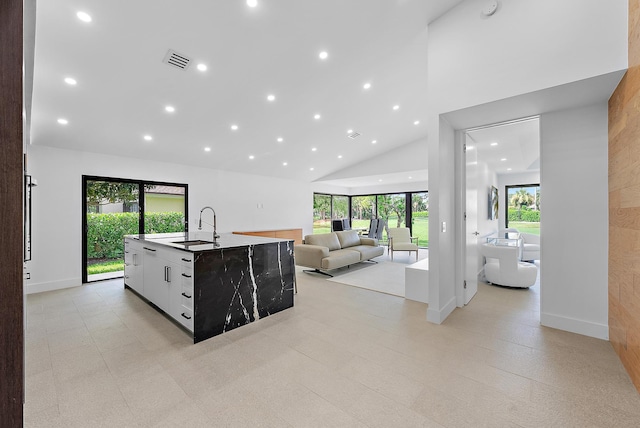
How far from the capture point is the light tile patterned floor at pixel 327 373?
1.63m

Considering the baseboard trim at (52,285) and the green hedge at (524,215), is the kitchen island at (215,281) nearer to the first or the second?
the baseboard trim at (52,285)

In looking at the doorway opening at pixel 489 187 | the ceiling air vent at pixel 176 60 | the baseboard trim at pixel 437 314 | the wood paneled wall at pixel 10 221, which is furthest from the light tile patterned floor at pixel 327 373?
the ceiling air vent at pixel 176 60

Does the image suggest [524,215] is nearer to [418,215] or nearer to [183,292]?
[418,215]

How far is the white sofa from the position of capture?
16.9 ft

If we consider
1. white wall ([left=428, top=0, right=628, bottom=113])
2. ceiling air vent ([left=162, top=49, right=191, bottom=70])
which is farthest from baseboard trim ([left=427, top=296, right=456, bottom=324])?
ceiling air vent ([left=162, top=49, right=191, bottom=70])

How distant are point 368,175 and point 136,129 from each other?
581cm

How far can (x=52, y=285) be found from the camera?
14.3 feet

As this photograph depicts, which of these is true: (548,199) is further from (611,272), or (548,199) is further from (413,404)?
(413,404)

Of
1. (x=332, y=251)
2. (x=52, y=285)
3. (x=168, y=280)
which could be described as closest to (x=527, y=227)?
(x=332, y=251)

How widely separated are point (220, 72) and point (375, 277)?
161 inches

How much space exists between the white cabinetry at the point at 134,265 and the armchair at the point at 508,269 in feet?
17.2

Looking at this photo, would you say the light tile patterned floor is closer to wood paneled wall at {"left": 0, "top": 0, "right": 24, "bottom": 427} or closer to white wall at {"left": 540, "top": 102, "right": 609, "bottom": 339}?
white wall at {"left": 540, "top": 102, "right": 609, "bottom": 339}

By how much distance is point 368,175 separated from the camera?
8.13 m

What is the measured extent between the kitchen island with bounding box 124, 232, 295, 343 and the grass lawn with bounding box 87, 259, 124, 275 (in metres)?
2.05
